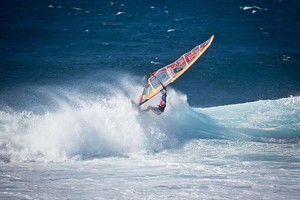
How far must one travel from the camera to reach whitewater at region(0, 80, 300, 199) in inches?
321

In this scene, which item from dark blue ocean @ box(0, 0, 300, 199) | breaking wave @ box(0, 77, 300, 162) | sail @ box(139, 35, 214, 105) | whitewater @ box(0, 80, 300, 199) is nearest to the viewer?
whitewater @ box(0, 80, 300, 199)

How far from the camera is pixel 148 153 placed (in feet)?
38.4

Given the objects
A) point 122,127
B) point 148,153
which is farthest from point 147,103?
point 148,153

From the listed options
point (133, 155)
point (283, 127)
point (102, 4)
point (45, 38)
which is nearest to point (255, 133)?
point (283, 127)

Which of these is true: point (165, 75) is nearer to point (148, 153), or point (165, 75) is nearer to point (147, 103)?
point (147, 103)

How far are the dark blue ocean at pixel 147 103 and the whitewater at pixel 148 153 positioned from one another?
46 mm

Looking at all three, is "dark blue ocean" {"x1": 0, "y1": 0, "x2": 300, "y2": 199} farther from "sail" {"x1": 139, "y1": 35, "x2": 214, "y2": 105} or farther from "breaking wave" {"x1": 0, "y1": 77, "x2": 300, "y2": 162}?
"sail" {"x1": 139, "y1": 35, "x2": 214, "y2": 105}

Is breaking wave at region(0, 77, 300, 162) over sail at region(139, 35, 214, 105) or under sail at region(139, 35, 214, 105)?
under

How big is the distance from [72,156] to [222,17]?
27.9 m

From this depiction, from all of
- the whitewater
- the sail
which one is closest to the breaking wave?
the whitewater

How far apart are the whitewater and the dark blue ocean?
5 cm

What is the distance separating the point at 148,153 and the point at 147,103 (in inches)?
149

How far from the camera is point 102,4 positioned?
135 ft

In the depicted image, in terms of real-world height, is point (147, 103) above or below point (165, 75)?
below
